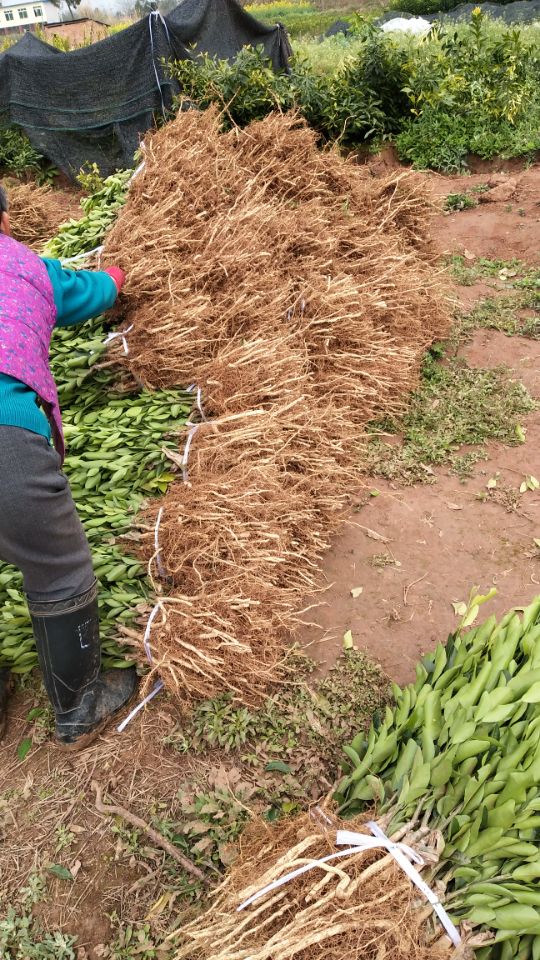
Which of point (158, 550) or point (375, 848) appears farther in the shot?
point (158, 550)

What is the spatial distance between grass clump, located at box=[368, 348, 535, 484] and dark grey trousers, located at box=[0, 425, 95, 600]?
1.86 meters

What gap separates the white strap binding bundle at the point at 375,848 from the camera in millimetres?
1388

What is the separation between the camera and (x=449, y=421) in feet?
12.2

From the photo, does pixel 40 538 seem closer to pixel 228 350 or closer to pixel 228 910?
pixel 228 910

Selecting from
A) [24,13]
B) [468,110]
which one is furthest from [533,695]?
[24,13]

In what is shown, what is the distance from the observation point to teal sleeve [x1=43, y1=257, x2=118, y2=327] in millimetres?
2137

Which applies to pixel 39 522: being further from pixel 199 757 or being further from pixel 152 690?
pixel 199 757

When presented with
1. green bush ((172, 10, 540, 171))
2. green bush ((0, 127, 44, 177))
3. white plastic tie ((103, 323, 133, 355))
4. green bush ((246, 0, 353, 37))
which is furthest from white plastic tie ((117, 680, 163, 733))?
green bush ((246, 0, 353, 37))

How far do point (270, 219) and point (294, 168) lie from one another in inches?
31.4

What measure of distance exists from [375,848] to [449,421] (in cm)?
265

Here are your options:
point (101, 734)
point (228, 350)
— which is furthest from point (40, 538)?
point (228, 350)

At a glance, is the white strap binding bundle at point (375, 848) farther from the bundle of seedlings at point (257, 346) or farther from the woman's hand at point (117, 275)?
the woman's hand at point (117, 275)

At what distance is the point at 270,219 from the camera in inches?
143

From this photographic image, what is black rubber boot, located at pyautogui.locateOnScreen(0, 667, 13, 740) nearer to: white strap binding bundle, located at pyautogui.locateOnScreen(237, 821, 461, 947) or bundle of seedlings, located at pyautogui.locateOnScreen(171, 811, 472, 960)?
bundle of seedlings, located at pyautogui.locateOnScreen(171, 811, 472, 960)
